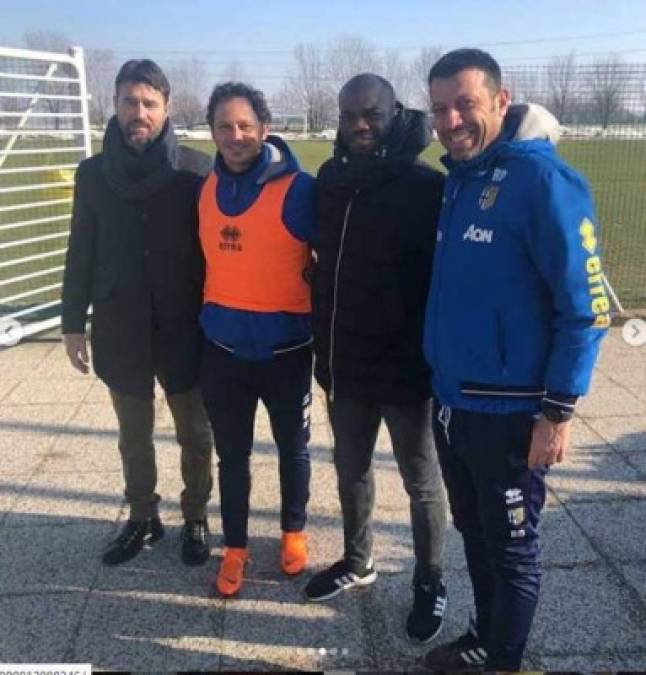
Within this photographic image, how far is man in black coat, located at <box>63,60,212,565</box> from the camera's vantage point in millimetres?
2912

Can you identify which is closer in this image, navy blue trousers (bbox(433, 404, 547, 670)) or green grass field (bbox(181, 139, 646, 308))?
navy blue trousers (bbox(433, 404, 547, 670))

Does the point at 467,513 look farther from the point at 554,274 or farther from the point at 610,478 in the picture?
the point at 610,478

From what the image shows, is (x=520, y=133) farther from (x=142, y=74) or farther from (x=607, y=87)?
(x=607, y=87)

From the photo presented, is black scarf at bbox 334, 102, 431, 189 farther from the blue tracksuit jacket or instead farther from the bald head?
the blue tracksuit jacket

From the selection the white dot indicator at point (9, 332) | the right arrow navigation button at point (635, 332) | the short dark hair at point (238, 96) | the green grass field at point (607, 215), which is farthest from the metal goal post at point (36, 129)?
the right arrow navigation button at point (635, 332)

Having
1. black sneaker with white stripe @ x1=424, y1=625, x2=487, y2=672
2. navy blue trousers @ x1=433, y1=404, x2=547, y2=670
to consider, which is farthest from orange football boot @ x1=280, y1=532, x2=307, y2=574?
navy blue trousers @ x1=433, y1=404, x2=547, y2=670

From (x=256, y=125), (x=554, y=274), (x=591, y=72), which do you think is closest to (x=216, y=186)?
(x=256, y=125)

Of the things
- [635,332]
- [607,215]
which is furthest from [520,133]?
[607,215]

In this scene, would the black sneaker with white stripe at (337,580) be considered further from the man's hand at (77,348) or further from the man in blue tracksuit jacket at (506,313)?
the man's hand at (77,348)

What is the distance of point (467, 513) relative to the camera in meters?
2.45

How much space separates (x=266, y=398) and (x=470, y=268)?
1184 mm

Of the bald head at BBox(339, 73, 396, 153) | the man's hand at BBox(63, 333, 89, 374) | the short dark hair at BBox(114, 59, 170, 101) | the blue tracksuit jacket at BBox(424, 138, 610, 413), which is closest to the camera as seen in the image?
the blue tracksuit jacket at BBox(424, 138, 610, 413)

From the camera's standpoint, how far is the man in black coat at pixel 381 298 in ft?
8.03

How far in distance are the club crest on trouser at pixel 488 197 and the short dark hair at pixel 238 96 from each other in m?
1.04
